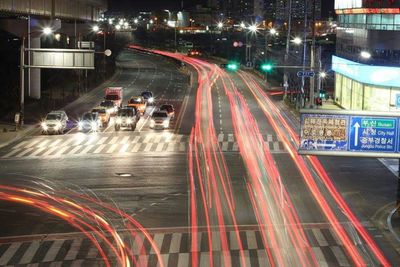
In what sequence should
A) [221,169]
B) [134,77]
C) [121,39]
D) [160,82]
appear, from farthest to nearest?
[121,39] → [134,77] → [160,82] → [221,169]

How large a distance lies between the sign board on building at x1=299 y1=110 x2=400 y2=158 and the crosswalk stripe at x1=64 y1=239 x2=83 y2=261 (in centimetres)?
783

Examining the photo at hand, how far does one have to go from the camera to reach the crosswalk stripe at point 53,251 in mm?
19594

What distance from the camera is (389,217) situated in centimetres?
2542

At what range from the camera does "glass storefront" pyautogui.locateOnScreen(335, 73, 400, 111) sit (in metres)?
54.4

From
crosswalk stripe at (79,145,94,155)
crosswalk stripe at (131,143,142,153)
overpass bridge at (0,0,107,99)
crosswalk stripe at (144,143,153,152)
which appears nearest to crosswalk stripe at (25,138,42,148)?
crosswalk stripe at (79,145,94,155)

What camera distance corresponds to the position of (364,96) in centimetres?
5878

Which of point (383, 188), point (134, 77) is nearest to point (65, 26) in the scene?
point (134, 77)

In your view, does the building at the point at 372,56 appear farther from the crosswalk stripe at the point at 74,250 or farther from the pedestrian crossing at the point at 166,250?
the crosswalk stripe at the point at 74,250

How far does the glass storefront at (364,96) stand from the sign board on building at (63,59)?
22.4 m

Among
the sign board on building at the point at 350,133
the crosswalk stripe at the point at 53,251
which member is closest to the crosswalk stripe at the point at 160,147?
the sign board on building at the point at 350,133

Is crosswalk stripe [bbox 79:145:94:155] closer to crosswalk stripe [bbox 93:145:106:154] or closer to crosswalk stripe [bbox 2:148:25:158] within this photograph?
crosswalk stripe [bbox 93:145:106:154]

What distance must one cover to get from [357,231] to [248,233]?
3785mm

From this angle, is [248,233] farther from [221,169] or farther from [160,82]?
[160,82]

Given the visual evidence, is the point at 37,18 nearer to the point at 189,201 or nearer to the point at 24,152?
the point at 24,152
